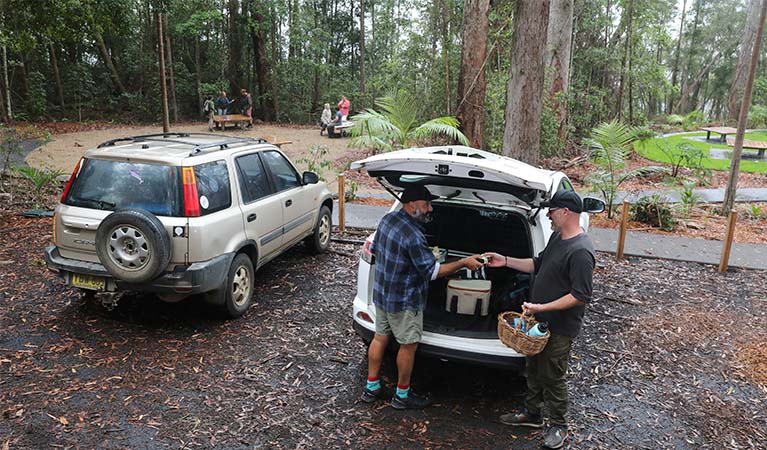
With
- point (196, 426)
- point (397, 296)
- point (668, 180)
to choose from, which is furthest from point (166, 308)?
point (668, 180)

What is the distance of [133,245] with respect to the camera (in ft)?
15.6

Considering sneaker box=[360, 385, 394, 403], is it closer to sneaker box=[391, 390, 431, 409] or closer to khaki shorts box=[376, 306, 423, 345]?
sneaker box=[391, 390, 431, 409]

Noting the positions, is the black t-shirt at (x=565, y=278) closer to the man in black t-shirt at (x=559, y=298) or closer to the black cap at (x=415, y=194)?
the man in black t-shirt at (x=559, y=298)

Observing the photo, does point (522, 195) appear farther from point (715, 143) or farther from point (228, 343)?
point (715, 143)

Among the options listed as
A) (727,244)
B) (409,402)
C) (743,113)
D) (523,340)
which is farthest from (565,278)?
(743,113)

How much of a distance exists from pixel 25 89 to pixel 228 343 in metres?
26.8

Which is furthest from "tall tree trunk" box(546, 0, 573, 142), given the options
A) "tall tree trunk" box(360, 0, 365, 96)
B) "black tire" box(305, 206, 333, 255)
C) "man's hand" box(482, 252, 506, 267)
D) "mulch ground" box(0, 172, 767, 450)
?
"tall tree trunk" box(360, 0, 365, 96)

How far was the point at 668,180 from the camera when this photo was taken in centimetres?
1356

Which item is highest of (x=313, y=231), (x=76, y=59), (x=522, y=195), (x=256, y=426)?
(x=76, y=59)

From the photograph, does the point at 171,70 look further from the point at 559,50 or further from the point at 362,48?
the point at 559,50

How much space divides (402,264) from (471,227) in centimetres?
164

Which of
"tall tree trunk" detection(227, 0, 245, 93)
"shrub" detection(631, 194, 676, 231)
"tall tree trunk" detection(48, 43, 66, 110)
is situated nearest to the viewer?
"shrub" detection(631, 194, 676, 231)

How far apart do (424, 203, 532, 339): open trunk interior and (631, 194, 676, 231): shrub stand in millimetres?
6275

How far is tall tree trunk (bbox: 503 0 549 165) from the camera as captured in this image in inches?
355
